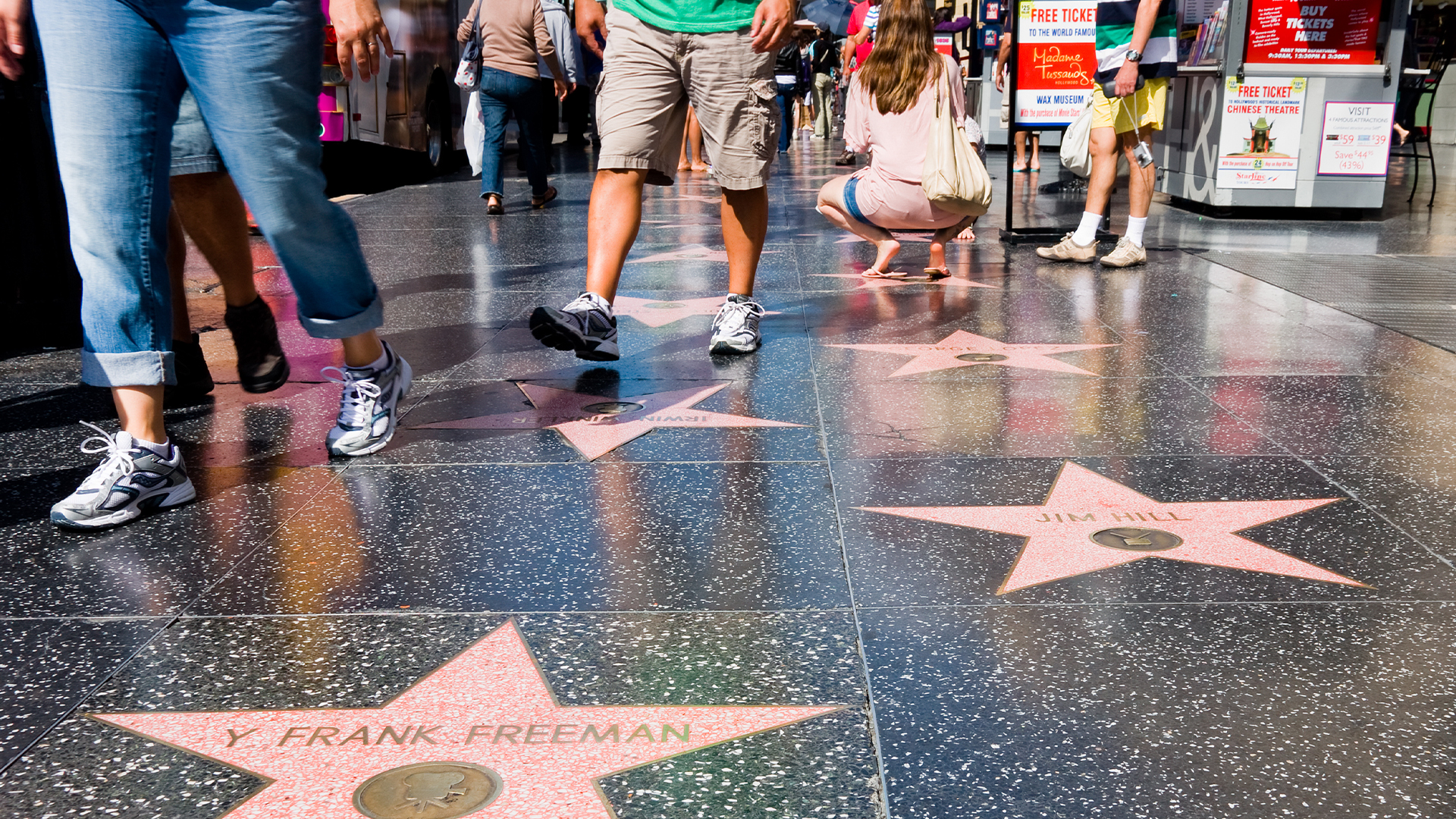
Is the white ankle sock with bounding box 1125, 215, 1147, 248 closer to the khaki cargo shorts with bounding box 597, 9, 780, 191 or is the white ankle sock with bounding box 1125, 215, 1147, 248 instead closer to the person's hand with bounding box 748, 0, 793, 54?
the khaki cargo shorts with bounding box 597, 9, 780, 191

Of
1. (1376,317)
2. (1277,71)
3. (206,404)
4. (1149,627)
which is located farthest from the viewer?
(1277,71)

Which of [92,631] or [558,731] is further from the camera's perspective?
[92,631]

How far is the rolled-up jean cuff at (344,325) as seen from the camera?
3092mm

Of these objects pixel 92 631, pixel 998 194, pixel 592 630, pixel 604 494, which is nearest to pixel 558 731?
pixel 592 630

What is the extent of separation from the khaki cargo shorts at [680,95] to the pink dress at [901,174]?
192cm

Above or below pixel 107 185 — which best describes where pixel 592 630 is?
below

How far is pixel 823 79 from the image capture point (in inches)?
889

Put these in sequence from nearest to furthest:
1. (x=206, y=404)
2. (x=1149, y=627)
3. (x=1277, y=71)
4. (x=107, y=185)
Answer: (x=1149, y=627) → (x=107, y=185) → (x=206, y=404) → (x=1277, y=71)

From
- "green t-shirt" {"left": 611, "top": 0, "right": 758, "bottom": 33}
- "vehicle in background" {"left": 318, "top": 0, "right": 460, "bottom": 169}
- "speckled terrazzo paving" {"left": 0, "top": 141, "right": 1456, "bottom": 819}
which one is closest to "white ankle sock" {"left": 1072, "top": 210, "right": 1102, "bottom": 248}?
"speckled terrazzo paving" {"left": 0, "top": 141, "right": 1456, "bottom": 819}

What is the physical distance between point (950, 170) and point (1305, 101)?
15.2 ft

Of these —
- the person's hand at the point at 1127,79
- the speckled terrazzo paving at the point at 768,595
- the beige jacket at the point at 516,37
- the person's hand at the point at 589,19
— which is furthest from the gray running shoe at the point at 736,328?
the beige jacket at the point at 516,37

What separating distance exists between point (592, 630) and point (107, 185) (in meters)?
1.47

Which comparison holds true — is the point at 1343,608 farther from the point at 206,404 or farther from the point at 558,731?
the point at 206,404

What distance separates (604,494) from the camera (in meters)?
2.94
